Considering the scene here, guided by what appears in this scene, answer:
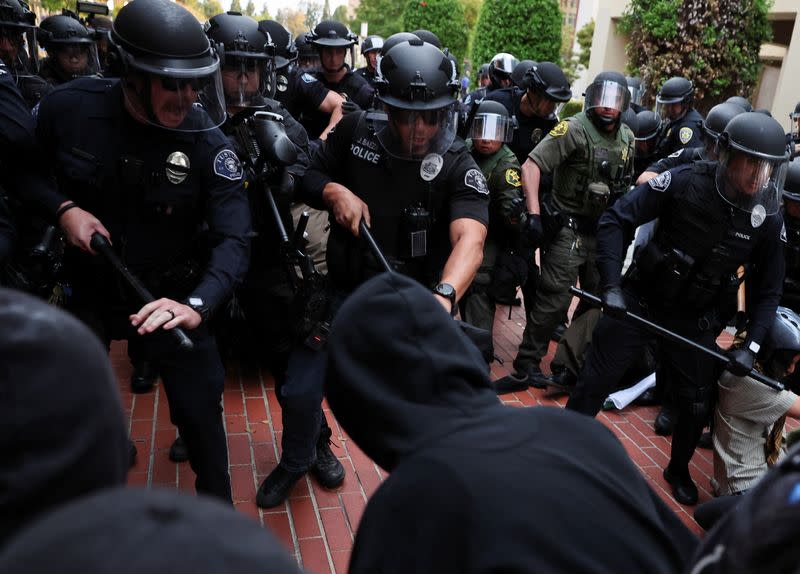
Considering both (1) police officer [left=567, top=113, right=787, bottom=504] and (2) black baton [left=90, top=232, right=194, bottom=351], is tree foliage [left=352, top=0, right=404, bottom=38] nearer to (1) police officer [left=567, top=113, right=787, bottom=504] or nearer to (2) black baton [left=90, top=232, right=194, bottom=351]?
(1) police officer [left=567, top=113, right=787, bottom=504]

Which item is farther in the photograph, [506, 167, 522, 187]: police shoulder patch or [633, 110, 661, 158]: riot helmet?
[633, 110, 661, 158]: riot helmet

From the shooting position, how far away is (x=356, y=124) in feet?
11.0

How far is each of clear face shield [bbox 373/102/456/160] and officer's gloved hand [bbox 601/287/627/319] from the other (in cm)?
123

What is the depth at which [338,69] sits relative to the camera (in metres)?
6.50

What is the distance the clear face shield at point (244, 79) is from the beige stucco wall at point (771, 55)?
33.3ft

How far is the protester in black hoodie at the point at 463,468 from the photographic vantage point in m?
1.18

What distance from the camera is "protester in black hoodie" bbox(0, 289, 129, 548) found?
0.97 metres

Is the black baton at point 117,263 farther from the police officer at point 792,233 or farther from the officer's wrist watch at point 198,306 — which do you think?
the police officer at point 792,233

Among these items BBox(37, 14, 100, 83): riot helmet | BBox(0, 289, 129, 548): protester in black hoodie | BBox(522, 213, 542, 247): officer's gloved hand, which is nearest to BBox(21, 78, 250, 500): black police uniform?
BBox(0, 289, 129, 548): protester in black hoodie

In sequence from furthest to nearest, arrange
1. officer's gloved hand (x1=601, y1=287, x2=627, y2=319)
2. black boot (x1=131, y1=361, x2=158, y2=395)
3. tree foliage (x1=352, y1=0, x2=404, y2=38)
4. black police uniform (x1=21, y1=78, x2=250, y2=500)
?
1. tree foliage (x1=352, y1=0, x2=404, y2=38)
2. black boot (x1=131, y1=361, x2=158, y2=395)
3. officer's gloved hand (x1=601, y1=287, x2=627, y2=319)
4. black police uniform (x1=21, y1=78, x2=250, y2=500)

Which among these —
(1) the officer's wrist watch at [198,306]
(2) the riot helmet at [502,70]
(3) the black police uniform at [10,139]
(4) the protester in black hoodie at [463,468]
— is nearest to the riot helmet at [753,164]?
(4) the protester in black hoodie at [463,468]

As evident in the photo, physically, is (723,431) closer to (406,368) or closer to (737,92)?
(406,368)

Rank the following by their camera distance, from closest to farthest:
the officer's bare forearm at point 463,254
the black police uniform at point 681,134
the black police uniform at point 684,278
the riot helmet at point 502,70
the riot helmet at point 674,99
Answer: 1. the officer's bare forearm at point 463,254
2. the black police uniform at point 684,278
3. the black police uniform at point 681,134
4. the riot helmet at point 674,99
5. the riot helmet at point 502,70

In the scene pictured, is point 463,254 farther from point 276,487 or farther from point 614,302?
point 276,487
